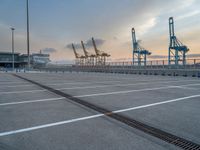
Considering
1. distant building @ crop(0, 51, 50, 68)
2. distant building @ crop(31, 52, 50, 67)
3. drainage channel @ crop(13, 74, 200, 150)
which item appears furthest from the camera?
distant building @ crop(31, 52, 50, 67)

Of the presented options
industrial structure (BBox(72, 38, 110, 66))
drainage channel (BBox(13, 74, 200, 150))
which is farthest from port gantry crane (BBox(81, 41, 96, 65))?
drainage channel (BBox(13, 74, 200, 150))

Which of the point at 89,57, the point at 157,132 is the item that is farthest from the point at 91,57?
the point at 157,132

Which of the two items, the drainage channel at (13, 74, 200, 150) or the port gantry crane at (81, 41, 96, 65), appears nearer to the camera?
the drainage channel at (13, 74, 200, 150)

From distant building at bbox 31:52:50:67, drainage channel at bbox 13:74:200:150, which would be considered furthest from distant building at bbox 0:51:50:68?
drainage channel at bbox 13:74:200:150

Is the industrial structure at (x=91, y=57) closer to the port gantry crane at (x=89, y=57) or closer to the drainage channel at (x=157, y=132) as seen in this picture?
the port gantry crane at (x=89, y=57)

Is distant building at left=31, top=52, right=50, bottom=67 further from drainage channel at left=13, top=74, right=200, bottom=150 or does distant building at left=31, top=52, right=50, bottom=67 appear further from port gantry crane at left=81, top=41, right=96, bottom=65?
drainage channel at left=13, top=74, right=200, bottom=150

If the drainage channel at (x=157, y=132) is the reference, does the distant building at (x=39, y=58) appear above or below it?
above

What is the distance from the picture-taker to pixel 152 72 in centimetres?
2577

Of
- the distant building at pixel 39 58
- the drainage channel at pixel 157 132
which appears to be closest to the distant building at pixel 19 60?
the distant building at pixel 39 58

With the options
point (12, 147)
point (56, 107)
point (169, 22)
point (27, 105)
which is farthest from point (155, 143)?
point (169, 22)

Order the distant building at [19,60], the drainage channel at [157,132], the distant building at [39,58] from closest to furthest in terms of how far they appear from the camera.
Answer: the drainage channel at [157,132] → the distant building at [19,60] → the distant building at [39,58]

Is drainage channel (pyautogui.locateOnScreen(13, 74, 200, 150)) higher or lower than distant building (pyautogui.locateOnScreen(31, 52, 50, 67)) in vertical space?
lower

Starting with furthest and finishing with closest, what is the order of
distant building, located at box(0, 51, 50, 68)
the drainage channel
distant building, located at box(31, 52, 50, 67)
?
distant building, located at box(31, 52, 50, 67)
distant building, located at box(0, 51, 50, 68)
the drainage channel

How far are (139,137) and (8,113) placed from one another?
12.0ft
